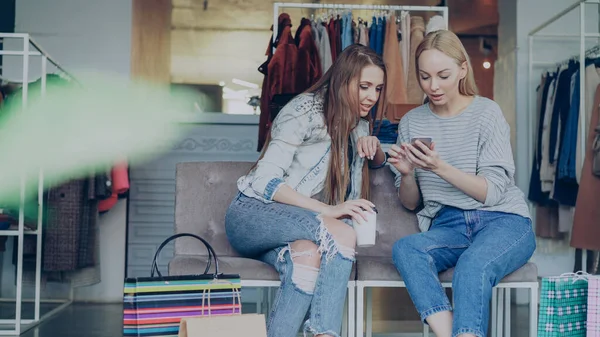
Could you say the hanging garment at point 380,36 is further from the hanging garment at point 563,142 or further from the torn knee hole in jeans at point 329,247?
the torn knee hole in jeans at point 329,247

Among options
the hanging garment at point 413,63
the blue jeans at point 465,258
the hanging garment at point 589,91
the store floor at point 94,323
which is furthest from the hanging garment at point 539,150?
the blue jeans at point 465,258

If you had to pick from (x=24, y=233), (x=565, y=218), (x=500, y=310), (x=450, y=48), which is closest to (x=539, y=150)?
(x=565, y=218)

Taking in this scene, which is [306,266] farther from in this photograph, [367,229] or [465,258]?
[465,258]

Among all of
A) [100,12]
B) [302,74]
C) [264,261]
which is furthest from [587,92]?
[100,12]

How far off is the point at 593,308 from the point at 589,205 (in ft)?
7.14

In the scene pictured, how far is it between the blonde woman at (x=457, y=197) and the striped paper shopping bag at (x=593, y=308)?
256 mm

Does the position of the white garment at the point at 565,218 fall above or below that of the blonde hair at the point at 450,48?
below

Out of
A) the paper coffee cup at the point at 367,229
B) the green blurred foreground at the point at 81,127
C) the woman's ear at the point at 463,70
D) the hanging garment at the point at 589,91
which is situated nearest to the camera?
the paper coffee cup at the point at 367,229

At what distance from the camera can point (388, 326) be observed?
379cm

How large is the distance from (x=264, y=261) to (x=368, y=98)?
0.61 meters

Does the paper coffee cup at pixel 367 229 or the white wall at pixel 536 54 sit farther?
the white wall at pixel 536 54

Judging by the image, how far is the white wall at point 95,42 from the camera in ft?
15.4

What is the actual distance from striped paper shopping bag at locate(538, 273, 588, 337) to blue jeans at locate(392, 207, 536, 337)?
15 cm

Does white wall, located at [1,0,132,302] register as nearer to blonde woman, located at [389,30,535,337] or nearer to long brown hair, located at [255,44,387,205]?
long brown hair, located at [255,44,387,205]
